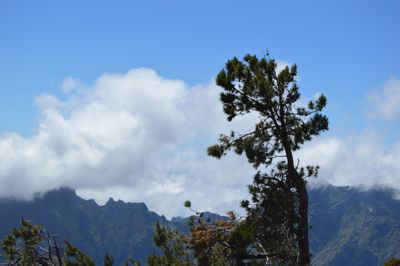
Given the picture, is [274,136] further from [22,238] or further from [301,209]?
Answer: [22,238]

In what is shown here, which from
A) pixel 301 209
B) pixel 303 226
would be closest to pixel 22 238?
pixel 301 209

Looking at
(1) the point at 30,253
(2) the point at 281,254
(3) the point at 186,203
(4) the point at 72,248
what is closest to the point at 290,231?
(2) the point at 281,254

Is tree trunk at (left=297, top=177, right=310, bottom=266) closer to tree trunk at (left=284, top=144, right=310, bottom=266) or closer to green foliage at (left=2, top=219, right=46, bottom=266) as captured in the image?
tree trunk at (left=284, top=144, right=310, bottom=266)

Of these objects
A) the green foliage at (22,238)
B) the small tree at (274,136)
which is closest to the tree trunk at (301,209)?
the small tree at (274,136)

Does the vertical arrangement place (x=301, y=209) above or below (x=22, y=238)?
below

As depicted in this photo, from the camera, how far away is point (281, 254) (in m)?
24.6

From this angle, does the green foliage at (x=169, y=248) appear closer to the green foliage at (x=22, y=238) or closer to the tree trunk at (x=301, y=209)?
the tree trunk at (x=301, y=209)

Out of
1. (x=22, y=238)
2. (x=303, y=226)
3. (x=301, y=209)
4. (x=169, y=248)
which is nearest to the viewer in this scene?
(x=169, y=248)

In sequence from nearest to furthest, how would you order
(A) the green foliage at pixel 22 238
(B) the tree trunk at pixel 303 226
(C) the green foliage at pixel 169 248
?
(C) the green foliage at pixel 169 248
(B) the tree trunk at pixel 303 226
(A) the green foliage at pixel 22 238

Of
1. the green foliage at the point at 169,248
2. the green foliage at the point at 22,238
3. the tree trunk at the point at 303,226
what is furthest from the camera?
the green foliage at the point at 22,238

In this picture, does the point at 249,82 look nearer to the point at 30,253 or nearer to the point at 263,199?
the point at 263,199

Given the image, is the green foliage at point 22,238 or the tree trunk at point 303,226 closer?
the tree trunk at point 303,226

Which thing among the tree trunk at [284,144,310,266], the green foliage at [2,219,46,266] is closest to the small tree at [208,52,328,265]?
the tree trunk at [284,144,310,266]

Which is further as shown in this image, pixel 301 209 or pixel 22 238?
pixel 22 238
